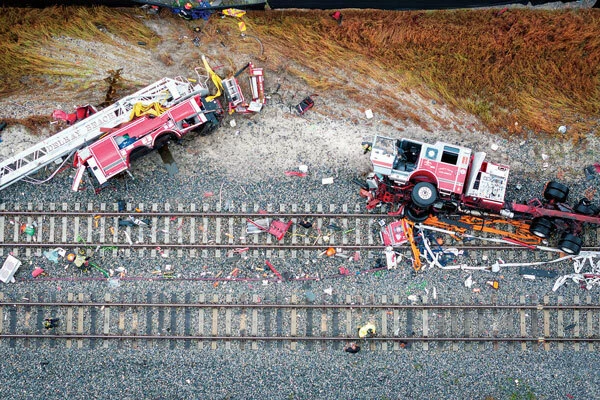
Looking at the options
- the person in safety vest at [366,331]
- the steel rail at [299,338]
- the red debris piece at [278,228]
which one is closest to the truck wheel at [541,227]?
the steel rail at [299,338]

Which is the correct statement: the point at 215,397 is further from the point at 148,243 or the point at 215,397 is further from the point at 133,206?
the point at 133,206

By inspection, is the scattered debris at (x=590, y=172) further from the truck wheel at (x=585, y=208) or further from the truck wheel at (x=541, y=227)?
the truck wheel at (x=541, y=227)

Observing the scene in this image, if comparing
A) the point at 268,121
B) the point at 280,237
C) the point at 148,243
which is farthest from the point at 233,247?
the point at 268,121

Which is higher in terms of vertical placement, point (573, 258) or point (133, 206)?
point (573, 258)

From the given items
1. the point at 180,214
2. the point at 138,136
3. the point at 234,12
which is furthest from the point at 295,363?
the point at 234,12

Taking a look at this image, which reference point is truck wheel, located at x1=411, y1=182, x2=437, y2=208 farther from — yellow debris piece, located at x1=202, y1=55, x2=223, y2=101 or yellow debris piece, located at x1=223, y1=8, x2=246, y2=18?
yellow debris piece, located at x1=223, y1=8, x2=246, y2=18

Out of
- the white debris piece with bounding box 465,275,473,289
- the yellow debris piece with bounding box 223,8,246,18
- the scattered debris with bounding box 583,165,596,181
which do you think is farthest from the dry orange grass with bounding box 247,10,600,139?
the white debris piece with bounding box 465,275,473,289
